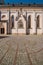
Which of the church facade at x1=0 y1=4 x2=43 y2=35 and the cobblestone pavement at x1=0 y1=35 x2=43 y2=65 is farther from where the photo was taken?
the church facade at x1=0 y1=4 x2=43 y2=35

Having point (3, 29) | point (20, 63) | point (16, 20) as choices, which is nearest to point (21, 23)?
point (16, 20)

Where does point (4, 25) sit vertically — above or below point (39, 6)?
below

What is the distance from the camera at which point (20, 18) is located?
42.2m

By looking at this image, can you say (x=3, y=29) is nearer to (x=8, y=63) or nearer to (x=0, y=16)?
(x=0, y=16)

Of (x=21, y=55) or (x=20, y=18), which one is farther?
(x=20, y=18)

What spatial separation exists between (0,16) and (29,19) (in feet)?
21.8

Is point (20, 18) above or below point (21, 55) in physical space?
above

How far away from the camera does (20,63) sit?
9.05 metres

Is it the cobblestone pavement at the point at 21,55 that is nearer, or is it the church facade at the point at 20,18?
the cobblestone pavement at the point at 21,55

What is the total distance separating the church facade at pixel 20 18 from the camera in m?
41.8

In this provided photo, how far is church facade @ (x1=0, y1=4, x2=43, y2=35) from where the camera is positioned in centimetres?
4175

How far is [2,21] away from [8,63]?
33.2 metres

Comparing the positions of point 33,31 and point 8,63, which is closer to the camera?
point 8,63

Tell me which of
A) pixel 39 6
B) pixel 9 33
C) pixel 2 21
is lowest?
pixel 9 33
